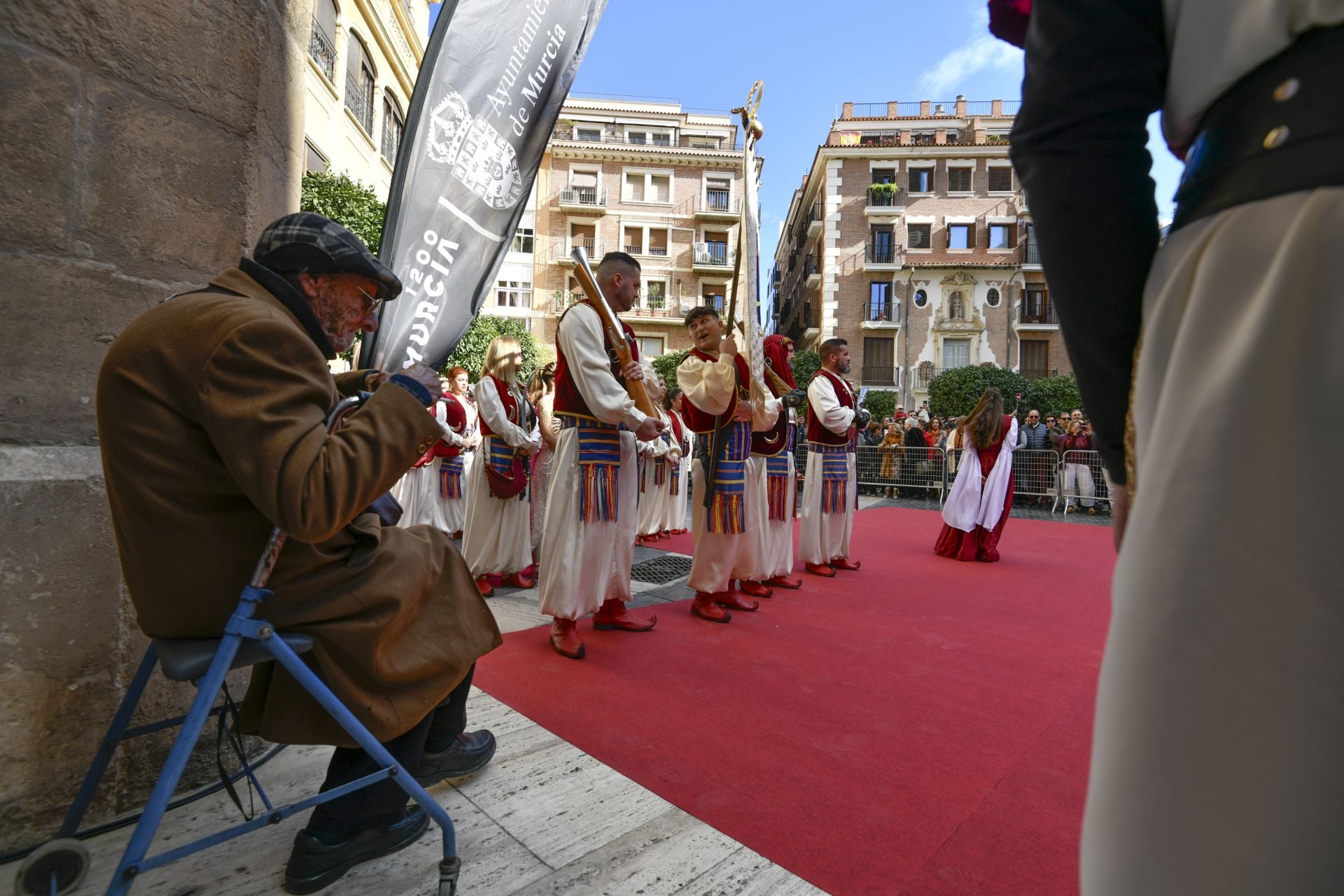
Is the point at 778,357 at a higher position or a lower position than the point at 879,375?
lower

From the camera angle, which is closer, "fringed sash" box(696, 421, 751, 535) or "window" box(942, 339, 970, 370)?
"fringed sash" box(696, 421, 751, 535)

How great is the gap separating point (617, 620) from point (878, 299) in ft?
97.6

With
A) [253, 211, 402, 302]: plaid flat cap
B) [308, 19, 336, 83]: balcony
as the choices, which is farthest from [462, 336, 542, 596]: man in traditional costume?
[308, 19, 336, 83]: balcony

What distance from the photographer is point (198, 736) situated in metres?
1.37

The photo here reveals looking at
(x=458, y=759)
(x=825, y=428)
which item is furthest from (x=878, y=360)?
(x=458, y=759)

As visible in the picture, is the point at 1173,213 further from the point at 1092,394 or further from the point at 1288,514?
the point at 1288,514

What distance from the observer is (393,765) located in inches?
56.9

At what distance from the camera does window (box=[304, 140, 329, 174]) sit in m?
14.5

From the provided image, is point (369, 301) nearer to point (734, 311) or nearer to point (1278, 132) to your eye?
point (1278, 132)

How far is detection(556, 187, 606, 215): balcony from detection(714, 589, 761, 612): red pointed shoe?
3187 cm

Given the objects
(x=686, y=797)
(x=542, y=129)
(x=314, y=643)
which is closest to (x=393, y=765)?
(x=314, y=643)

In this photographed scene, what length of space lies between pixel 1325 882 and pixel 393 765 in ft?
4.79

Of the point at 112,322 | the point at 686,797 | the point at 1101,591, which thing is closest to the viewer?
the point at 112,322

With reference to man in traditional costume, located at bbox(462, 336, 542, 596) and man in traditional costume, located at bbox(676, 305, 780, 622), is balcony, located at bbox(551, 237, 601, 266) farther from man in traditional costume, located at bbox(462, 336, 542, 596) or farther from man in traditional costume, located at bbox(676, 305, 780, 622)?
man in traditional costume, located at bbox(676, 305, 780, 622)
